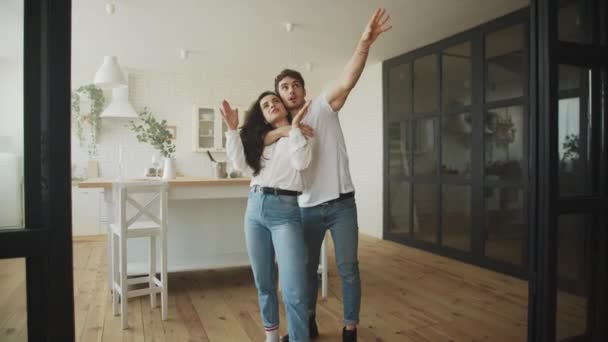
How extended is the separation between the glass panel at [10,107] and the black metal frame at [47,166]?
0.02m

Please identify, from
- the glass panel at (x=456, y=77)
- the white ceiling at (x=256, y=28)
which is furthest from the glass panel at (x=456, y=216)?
the white ceiling at (x=256, y=28)

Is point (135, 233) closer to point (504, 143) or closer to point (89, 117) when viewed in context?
point (504, 143)

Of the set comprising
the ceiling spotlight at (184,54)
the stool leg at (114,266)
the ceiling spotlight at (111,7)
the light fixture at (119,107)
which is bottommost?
the stool leg at (114,266)

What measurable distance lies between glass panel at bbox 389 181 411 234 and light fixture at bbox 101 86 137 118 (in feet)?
12.2

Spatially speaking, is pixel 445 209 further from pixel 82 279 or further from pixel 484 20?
pixel 82 279

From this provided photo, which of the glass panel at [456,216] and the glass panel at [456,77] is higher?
the glass panel at [456,77]

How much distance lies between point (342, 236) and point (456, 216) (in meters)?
2.96

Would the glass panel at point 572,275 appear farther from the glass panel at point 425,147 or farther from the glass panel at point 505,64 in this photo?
the glass panel at point 425,147

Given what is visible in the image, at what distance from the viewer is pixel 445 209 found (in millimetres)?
4922

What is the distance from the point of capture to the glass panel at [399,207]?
556cm

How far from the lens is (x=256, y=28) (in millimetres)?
4609

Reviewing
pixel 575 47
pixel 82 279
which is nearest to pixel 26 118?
pixel 575 47

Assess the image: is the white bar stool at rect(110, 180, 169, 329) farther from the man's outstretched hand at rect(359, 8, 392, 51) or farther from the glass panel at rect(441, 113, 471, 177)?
the glass panel at rect(441, 113, 471, 177)

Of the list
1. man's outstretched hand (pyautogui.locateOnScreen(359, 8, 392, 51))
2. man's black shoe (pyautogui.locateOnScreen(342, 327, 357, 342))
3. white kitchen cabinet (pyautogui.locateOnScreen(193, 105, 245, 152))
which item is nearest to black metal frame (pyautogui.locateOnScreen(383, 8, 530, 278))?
man's black shoe (pyautogui.locateOnScreen(342, 327, 357, 342))
